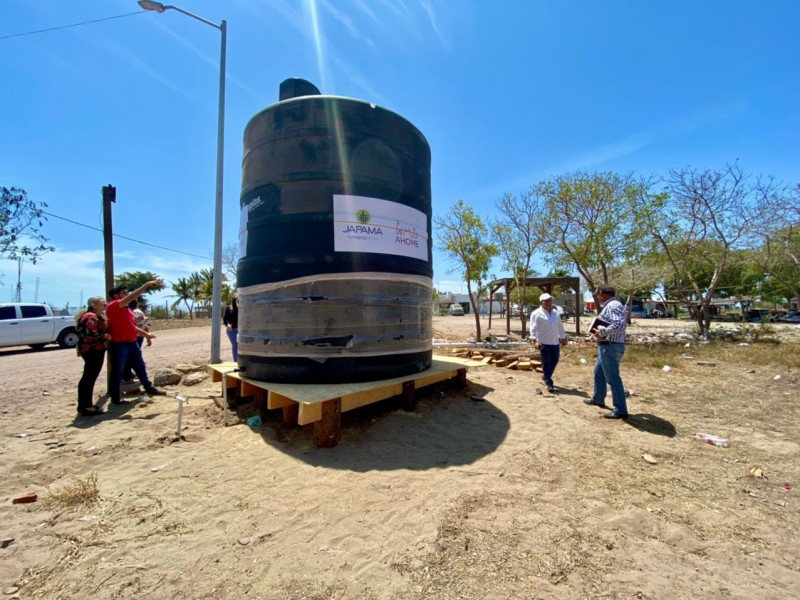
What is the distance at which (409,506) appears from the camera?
8.67 feet

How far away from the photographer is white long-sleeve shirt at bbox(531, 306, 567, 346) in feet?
20.1

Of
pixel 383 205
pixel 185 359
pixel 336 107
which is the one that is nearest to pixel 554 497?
pixel 383 205

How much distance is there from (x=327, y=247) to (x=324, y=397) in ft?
5.12

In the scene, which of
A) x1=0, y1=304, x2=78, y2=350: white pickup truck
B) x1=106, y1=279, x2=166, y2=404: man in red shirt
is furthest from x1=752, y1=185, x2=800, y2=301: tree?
x1=0, y1=304, x2=78, y2=350: white pickup truck

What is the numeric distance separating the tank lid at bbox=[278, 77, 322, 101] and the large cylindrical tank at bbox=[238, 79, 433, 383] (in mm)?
547

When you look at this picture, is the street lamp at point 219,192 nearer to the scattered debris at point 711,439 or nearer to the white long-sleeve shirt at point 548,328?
the white long-sleeve shirt at point 548,328

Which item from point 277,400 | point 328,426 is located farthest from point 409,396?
point 277,400

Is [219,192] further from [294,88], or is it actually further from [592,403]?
[592,403]

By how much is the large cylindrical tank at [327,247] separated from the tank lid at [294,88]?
547 mm

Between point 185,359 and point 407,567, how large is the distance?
31.8ft

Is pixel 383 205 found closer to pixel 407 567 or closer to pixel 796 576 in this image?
pixel 407 567

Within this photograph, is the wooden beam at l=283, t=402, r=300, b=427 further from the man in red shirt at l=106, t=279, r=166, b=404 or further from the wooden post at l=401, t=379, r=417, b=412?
the man in red shirt at l=106, t=279, r=166, b=404

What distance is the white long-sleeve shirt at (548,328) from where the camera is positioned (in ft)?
20.1

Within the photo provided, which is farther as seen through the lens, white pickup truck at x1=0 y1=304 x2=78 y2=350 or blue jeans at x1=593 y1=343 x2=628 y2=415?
white pickup truck at x1=0 y1=304 x2=78 y2=350
